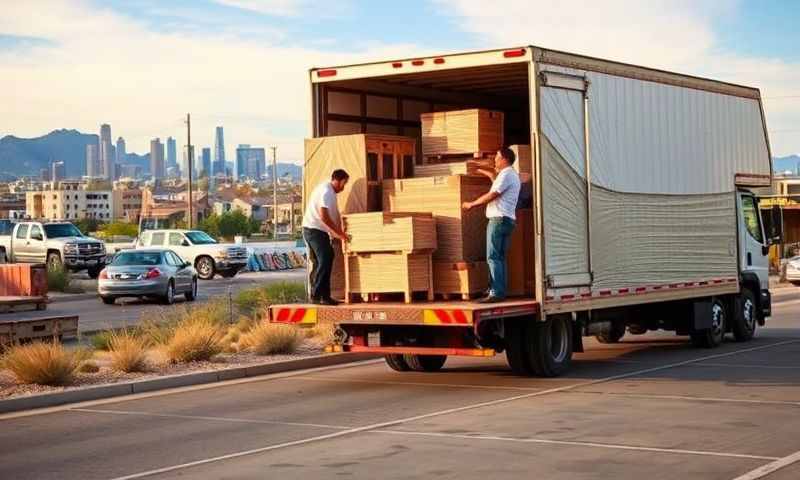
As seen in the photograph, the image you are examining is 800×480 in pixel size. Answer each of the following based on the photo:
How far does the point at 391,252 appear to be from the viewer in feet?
51.4

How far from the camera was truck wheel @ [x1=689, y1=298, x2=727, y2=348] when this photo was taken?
2041 centimetres

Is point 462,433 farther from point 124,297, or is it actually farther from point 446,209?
point 124,297

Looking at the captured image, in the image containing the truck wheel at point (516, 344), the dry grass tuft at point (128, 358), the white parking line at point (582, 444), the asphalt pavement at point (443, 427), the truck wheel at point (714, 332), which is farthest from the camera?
the truck wheel at point (714, 332)

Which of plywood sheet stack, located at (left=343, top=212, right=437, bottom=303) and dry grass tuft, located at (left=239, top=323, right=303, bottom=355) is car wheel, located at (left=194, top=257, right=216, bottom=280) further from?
plywood sheet stack, located at (left=343, top=212, right=437, bottom=303)

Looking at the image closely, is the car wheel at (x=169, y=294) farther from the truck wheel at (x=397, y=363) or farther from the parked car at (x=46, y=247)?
the truck wheel at (x=397, y=363)

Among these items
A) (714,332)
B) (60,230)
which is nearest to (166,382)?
(714,332)

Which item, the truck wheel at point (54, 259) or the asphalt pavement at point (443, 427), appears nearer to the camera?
the asphalt pavement at point (443, 427)

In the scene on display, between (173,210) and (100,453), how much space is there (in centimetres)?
19000

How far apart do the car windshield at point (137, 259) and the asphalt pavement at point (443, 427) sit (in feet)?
59.2

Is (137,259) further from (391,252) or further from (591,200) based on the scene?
(591,200)

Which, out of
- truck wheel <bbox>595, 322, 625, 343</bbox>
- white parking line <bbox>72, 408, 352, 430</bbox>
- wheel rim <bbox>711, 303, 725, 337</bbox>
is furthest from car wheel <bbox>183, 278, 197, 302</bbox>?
white parking line <bbox>72, 408, 352, 430</bbox>

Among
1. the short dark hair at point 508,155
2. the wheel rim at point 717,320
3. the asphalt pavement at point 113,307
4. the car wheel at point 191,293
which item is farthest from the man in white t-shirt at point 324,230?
the car wheel at point 191,293

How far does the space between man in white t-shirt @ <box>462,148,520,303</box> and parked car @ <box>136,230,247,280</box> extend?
32.6m

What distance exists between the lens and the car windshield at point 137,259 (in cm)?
3544
